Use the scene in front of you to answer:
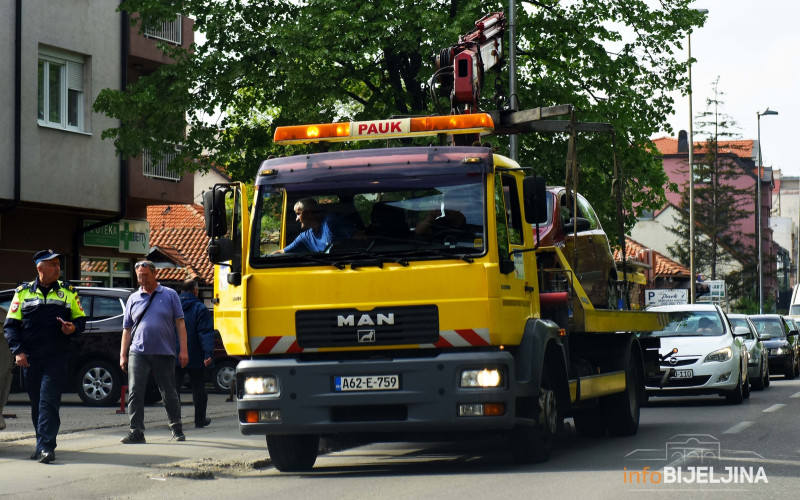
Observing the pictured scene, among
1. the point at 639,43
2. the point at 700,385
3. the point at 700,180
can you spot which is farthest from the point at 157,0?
the point at 700,180

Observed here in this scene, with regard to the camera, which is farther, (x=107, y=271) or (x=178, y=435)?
(x=107, y=271)

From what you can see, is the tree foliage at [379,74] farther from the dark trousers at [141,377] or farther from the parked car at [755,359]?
the dark trousers at [141,377]

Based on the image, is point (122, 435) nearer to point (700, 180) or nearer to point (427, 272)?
point (427, 272)

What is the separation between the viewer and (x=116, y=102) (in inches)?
1075

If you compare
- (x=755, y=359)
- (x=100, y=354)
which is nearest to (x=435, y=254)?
(x=100, y=354)

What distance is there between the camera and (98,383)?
20.4 m

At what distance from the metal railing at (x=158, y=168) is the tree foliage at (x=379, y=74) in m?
0.45

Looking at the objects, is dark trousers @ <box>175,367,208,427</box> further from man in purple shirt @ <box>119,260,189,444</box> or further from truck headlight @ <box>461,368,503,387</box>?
truck headlight @ <box>461,368,503,387</box>

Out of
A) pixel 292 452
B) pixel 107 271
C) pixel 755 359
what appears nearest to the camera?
pixel 292 452

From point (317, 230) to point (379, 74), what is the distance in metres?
18.0

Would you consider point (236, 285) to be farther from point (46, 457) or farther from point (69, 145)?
point (69, 145)

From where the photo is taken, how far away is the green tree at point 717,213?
278 ft

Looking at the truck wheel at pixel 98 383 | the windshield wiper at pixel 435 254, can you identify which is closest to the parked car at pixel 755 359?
the truck wheel at pixel 98 383

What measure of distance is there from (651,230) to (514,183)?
87.4 m
